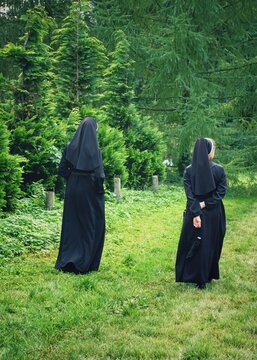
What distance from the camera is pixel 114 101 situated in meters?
20.4

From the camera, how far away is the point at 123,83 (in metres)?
20.2

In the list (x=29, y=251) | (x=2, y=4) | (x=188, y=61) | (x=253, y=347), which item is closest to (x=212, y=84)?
(x=188, y=61)

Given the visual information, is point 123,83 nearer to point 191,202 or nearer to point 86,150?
point 86,150

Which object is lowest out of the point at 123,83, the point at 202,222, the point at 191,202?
the point at 202,222

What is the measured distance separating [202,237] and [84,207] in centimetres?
208

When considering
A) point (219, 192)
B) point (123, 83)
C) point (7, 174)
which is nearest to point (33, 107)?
point (7, 174)

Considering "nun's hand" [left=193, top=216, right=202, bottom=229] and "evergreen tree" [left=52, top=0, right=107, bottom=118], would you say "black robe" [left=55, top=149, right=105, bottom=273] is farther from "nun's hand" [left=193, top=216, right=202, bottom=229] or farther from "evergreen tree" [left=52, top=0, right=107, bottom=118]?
"evergreen tree" [left=52, top=0, right=107, bottom=118]

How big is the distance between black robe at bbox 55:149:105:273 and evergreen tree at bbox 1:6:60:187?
519 cm

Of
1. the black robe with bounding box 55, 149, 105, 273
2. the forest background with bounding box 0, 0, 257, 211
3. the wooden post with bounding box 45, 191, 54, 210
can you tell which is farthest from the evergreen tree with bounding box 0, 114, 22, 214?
the black robe with bounding box 55, 149, 105, 273

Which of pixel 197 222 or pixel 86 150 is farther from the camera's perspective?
pixel 86 150

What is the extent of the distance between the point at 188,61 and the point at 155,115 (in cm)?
660

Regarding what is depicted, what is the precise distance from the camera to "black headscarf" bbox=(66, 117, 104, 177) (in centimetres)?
777

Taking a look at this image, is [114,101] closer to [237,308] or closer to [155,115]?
[155,115]

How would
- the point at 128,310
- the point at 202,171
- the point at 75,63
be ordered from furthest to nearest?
1. the point at 75,63
2. the point at 202,171
3. the point at 128,310
